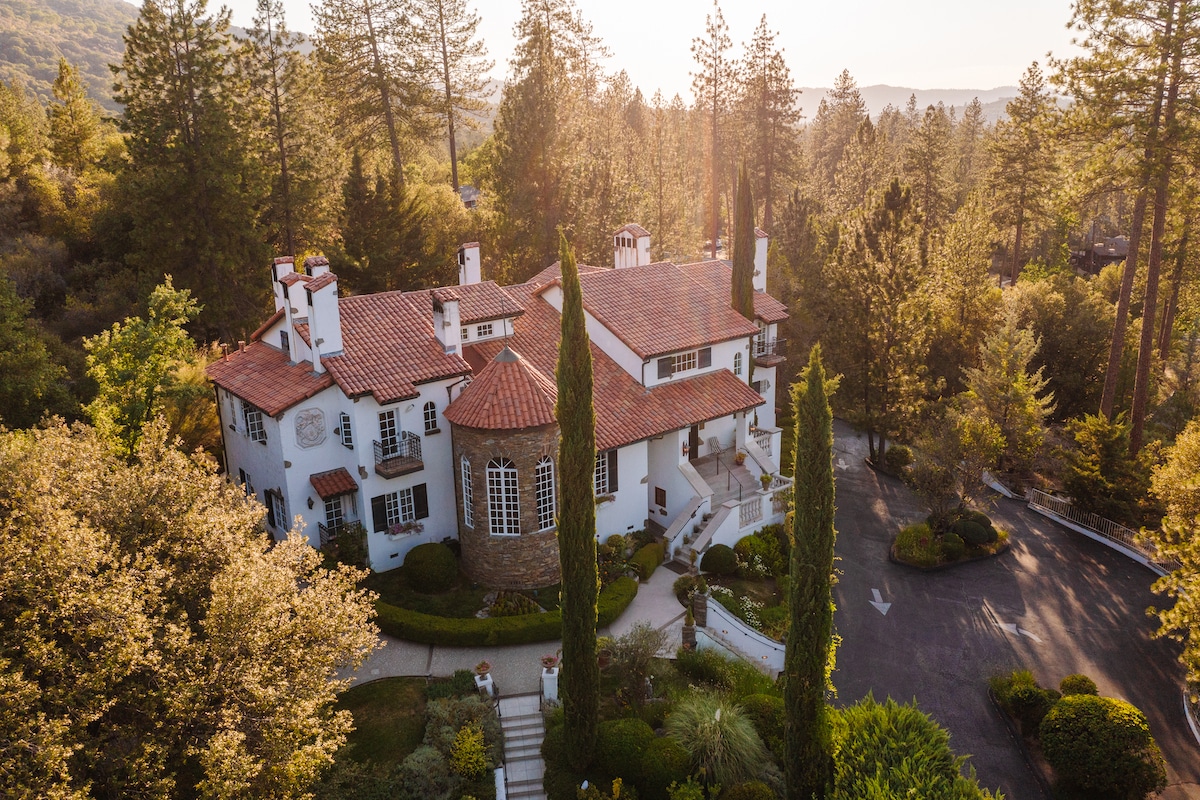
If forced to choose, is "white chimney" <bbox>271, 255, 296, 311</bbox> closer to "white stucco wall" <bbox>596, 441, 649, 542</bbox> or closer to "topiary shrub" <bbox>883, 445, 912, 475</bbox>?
"white stucco wall" <bbox>596, 441, 649, 542</bbox>

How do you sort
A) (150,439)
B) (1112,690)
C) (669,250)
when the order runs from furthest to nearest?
(669,250) < (1112,690) < (150,439)

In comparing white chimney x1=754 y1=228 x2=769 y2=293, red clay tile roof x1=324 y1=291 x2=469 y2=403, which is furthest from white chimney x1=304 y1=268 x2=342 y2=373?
white chimney x1=754 y1=228 x2=769 y2=293

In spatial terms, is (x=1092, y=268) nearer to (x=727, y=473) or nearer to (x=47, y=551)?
(x=727, y=473)

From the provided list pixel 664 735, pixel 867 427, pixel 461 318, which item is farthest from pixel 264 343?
pixel 867 427

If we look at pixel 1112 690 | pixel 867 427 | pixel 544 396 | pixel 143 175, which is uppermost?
pixel 143 175

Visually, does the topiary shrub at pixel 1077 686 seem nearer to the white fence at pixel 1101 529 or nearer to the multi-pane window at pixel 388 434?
the white fence at pixel 1101 529

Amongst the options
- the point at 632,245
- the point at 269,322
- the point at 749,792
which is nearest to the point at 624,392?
the point at 632,245

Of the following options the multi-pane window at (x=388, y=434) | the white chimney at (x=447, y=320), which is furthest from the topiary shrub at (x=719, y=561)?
the white chimney at (x=447, y=320)

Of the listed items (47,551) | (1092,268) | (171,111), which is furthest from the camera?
(1092,268)

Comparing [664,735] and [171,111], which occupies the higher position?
[171,111]
